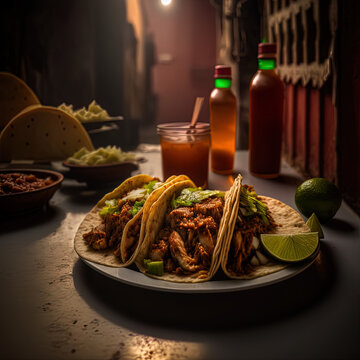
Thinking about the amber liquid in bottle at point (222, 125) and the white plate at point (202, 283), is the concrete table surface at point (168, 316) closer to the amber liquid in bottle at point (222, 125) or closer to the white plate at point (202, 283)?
the white plate at point (202, 283)

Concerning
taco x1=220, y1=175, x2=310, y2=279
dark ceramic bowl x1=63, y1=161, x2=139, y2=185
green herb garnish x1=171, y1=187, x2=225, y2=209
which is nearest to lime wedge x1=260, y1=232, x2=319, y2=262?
taco x1=220, y1=175, x2=310, y2=279

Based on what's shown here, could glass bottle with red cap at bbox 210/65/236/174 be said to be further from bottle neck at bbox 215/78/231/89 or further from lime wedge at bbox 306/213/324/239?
lime wedge at bbox 306/213/324/239

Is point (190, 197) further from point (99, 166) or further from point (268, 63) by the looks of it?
point (268, 63)

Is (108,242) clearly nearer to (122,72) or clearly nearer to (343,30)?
(343,30)

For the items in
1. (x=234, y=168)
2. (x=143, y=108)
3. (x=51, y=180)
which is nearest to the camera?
(x=51, y=180)

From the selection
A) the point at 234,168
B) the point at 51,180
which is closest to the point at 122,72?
the point at 234,168

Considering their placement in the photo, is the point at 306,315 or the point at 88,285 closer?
the point at 306,315
